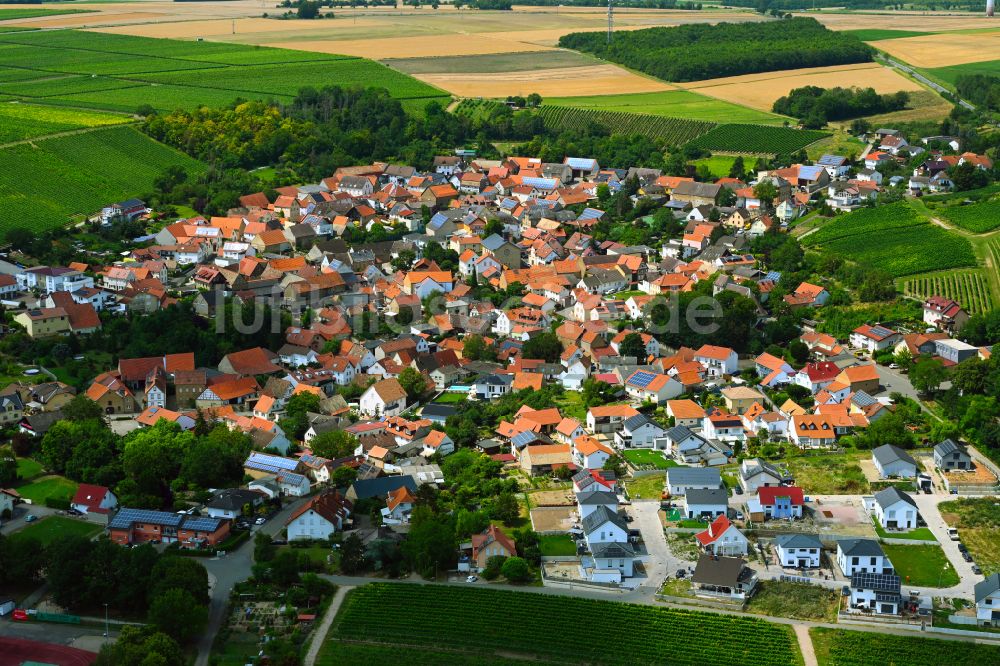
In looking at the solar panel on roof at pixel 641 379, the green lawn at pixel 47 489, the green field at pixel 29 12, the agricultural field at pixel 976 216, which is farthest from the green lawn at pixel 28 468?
the green field at pixel 29 12

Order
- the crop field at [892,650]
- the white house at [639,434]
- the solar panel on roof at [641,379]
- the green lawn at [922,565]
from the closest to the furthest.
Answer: the crop field at [892,650] < the green lawn at [922,565] < the white house at [639,434] < the solar panel on roof at [641,379]

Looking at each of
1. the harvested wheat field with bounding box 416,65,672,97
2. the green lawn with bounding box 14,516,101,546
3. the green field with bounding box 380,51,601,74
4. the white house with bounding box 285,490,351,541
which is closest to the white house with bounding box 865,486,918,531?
the white house with bounding box 285,490,351,541

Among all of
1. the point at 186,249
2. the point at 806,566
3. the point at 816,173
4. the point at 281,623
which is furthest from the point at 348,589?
the point at 816,173

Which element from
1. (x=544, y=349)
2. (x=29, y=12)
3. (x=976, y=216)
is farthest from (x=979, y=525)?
(x=29, y=12)

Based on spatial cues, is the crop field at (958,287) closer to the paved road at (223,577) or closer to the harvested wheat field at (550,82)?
the paved road at (223,577)

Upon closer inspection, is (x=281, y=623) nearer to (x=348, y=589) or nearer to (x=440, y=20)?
(x=348, y=589)

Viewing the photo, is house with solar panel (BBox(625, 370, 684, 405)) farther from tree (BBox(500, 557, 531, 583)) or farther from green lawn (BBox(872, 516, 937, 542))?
tree (BBox(500, 557, 531, 583))

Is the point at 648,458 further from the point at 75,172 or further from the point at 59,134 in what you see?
the point at 59,134
